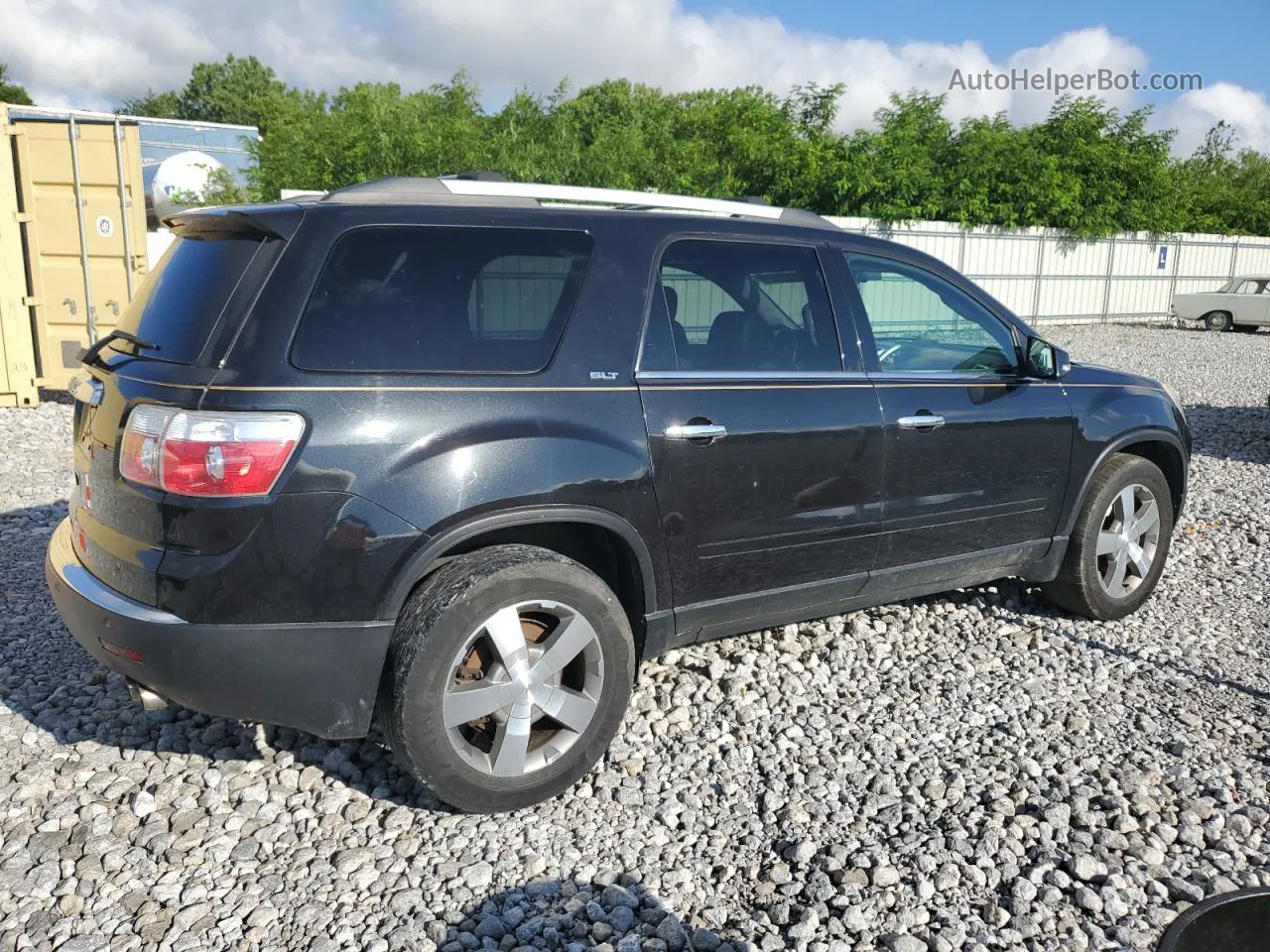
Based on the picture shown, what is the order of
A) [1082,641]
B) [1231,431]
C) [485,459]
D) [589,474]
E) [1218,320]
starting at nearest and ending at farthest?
[485,459] < [589,474] < [1082,641] < [1231,431] < [1218,320]

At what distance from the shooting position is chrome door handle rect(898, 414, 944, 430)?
13.8ft

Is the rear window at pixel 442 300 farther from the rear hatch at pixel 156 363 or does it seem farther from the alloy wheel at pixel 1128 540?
the alloy wheel at pixel 1128 540

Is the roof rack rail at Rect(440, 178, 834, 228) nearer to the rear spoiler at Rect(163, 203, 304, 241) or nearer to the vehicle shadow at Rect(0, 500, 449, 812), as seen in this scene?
the rear spoiler at Rect(163, 203, 304, 241)

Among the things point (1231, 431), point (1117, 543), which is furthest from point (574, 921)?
point (1231, 431)

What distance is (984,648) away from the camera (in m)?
4.84

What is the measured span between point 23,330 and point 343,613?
9.29 metres

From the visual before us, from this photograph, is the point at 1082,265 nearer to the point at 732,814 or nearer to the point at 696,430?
the point at 696,430

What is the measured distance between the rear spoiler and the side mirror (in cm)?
313

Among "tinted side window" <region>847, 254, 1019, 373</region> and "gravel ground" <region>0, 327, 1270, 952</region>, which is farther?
"tinted side window" <region>847, 254, 1019, 373</region>

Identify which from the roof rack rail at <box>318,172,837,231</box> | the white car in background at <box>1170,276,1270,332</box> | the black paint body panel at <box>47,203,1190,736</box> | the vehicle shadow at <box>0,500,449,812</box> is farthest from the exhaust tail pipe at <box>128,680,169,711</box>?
the white car in background at <box>1170,276,1270,332</box>

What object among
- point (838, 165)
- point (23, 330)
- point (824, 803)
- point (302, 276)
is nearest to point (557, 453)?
point (302, 276)

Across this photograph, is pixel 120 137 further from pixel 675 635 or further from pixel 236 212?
pixel 675 635

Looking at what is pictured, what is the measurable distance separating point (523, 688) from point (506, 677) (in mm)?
65

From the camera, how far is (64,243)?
10766 millimetres
